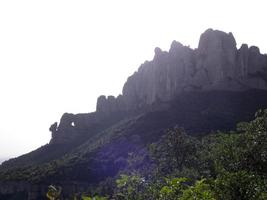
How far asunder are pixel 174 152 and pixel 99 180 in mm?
50930

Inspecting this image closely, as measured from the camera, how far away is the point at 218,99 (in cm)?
14538

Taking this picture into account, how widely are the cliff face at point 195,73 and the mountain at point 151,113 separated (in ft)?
1.01

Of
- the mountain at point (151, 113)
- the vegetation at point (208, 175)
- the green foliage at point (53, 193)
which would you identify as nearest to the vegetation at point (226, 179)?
the vegetation at point (208, 175)

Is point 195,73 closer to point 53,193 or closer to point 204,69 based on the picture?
point 204,69

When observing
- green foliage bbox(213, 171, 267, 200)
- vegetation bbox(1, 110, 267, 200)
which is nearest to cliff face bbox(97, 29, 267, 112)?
vegetation bbox(1, 110, 267, 200)

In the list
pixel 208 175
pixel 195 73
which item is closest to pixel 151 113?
pixel 195 73

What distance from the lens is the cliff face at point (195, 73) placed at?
511ft

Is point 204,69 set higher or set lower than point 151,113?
higher

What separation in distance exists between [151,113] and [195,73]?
2092cm

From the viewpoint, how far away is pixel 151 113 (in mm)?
148625

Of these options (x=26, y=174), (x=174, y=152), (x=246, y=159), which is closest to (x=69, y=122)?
(x=26, y=174)

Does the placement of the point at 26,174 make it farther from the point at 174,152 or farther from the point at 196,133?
the point at 174,152

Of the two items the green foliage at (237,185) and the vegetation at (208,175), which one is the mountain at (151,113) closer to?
the vegetation at (208,175)

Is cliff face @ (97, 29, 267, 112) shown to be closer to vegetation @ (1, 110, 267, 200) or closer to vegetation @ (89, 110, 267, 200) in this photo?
vegetation @ (1, 110, 267, 200)
